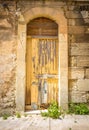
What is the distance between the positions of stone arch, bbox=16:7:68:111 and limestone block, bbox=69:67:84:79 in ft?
0.62

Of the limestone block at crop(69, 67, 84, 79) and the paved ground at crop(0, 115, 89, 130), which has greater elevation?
the limestone block at crop(69, 67, 84, 79)

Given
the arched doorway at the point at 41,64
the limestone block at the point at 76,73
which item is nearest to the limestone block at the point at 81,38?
the arched doorway at the point at 41,64

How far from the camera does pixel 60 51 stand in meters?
6.28

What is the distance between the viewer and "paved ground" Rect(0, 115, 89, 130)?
4.81 metres

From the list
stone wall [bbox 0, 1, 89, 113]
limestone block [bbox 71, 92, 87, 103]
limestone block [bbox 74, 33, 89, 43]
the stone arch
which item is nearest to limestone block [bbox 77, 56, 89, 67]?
stone wall [bbox 0, 1, 89, 113]

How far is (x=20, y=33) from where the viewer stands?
6234mm

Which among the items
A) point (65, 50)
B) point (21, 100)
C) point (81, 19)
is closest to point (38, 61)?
point (65, 50)

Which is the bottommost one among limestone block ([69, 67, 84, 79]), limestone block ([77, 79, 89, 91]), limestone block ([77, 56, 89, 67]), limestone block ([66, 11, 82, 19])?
limestone block ([77, 79, 89, 91])

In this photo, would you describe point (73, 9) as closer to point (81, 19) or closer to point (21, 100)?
point (81, 19)

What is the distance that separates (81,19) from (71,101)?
273cm

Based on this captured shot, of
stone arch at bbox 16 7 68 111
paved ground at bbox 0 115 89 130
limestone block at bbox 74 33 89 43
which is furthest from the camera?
limestone block at bbox 74 33 89 43

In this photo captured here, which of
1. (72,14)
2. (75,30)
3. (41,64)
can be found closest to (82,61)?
(75,30)

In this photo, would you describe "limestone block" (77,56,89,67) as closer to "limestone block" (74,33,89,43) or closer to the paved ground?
"limestone block" (74,33,89,43)

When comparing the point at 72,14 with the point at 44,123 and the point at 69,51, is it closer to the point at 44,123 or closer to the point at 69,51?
the point at 69,51
